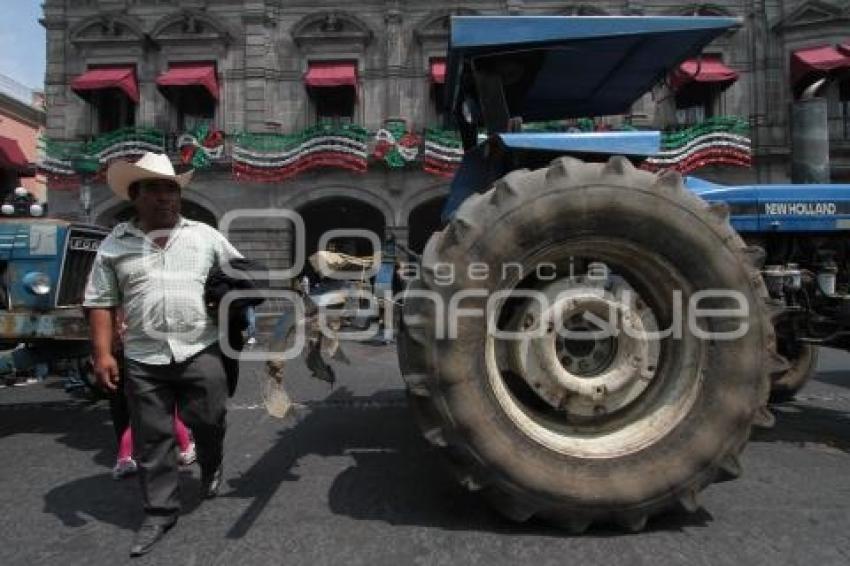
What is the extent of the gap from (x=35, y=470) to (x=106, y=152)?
17.8 meters

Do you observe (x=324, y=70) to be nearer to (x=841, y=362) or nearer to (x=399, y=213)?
(x=399, y=213)

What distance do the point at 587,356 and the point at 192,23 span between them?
20.7m

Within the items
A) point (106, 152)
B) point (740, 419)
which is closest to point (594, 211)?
point (740, 419)

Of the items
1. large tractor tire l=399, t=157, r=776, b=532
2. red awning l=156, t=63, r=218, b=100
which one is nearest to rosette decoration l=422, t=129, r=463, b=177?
red awning l=156, t=63, r=218, b=100

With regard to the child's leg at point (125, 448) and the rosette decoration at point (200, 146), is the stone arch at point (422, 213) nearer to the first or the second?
the rosette decoration at point (200, 146)

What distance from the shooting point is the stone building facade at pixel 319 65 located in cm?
2006

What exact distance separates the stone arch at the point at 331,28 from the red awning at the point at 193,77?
2.75 meters

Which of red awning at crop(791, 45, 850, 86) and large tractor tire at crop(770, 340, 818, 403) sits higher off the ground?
red awning at crop(791, 45, 850, 86)

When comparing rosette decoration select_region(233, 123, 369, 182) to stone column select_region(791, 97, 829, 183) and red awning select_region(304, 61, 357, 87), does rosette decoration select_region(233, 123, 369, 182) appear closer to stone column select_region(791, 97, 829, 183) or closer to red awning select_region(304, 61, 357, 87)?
red awning select_region(304, 61, 357, 87)

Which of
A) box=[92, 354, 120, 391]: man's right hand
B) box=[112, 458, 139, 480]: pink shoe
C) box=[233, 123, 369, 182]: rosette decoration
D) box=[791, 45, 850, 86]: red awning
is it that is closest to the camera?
box=[92, 354, 120, 391]: man's right hand

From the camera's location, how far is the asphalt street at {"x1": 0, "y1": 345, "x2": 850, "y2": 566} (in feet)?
9.11

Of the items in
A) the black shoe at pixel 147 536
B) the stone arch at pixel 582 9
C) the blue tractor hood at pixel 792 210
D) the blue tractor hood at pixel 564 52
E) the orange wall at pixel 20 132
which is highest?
the stone arch at pixel 582 9

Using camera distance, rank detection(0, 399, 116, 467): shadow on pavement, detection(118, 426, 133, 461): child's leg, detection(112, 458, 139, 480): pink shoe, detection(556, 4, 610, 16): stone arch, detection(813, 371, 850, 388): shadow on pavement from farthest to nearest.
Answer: detection(556, 4, 610, 16): stone arch < detection(813, 371, 850, 388): shadow on pavement < detection(0, 399, 116, 467): shadow on pavement < detection(118, 426, 133, 461): child's leg < detection(112, 458, 139, 480): pink shoe

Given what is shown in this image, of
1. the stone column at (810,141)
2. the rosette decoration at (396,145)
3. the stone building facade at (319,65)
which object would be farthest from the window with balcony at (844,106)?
the stone column at (810,141)
